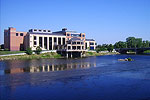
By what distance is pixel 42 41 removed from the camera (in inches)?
3529

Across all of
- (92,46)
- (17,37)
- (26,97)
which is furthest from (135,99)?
(92,46)

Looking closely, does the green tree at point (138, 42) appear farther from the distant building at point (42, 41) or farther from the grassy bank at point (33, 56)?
the grassy bank at point (33, 56)

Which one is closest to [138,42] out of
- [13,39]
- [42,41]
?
[42,41]

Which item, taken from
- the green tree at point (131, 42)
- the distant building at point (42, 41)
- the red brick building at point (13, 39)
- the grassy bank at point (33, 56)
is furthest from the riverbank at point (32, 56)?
the green tree at point (131, 42)

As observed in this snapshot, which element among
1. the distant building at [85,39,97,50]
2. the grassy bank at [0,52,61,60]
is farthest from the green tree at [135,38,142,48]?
the grassy bank at [0,52,61,60]

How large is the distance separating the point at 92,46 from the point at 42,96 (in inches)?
4133

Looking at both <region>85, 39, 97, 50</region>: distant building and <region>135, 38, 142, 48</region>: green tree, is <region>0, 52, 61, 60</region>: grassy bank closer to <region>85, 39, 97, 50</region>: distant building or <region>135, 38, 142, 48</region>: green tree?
<region>85, 39, 97, 50</region>: distant building

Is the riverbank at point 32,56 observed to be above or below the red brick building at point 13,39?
below

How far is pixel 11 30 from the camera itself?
85.4 m

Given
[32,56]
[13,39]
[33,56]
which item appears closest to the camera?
[32,56]

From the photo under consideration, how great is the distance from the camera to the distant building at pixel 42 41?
85938 millimetres

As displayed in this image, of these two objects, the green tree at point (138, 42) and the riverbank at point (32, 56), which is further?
the green tree at point (138, 42)

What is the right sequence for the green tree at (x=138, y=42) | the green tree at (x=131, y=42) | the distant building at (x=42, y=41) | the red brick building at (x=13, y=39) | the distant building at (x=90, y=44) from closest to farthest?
the red brick building at (x=13, y=39)
the distant building at (x=42, y=41)
the distant building at (x=90, y=44)
the green tree at (x=131, y=42)
the green tree at (x=138, y=42)

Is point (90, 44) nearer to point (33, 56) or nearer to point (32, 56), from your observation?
point (33, 56)
